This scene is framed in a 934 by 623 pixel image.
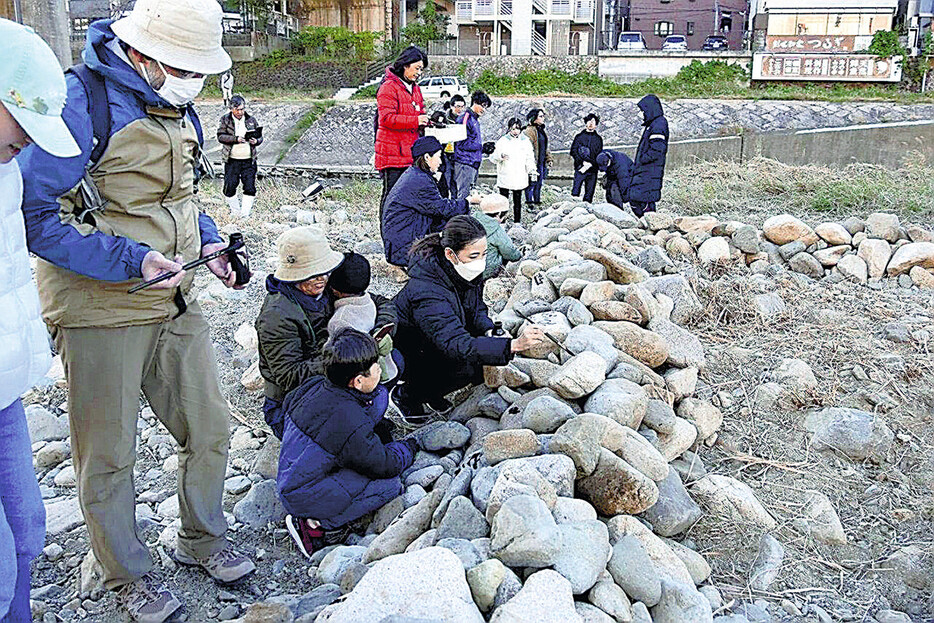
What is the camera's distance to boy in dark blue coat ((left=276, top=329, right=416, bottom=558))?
9.52 feet

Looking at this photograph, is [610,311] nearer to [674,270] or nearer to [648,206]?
[674,270]

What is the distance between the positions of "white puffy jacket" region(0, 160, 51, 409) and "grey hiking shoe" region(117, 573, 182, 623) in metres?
0.88

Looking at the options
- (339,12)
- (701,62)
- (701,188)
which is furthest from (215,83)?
(701,188)

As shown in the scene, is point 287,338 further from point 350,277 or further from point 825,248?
point 825,248

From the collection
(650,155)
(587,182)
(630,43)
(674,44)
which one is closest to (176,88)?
(650,155)

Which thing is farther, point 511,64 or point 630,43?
point 630,43

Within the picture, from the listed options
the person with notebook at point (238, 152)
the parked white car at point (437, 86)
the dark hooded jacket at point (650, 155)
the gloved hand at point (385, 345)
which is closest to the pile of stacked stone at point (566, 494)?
the gloved hand at point (385, 345)

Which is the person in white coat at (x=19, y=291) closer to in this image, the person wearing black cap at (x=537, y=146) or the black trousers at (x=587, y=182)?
the person wearing black cap at (x=537, y=146)

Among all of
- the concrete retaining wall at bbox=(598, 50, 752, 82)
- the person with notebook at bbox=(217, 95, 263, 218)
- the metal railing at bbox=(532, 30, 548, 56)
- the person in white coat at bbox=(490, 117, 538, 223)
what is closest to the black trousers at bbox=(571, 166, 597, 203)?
the person in white coat at bbox=(490, 117, 538, 223)

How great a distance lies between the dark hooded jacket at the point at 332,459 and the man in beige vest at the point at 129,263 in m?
0.37

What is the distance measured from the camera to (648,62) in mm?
27078

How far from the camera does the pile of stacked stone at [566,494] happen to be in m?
2.08

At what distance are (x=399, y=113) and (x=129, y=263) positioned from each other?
13.9 feet

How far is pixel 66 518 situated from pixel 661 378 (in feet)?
7.98
